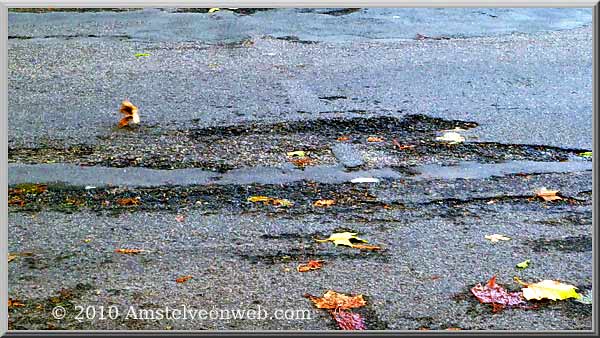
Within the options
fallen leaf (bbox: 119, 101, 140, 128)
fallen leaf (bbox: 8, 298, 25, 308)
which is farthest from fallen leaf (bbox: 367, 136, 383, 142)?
fallen leaf (bbox: 8, 298, 25, 308)

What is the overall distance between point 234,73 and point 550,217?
2.69 meters

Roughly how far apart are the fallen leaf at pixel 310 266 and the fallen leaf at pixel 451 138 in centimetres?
159

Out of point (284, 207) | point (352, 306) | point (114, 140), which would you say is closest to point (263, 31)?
point (114, 140)

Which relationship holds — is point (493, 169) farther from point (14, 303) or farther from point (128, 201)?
point (14, 303)

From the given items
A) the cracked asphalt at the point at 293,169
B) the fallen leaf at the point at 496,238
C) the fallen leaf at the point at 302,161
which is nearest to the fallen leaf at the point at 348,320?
the cracked asphalt at the point at 293,169

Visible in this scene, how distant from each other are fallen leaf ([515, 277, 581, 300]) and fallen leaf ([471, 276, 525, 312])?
45mm

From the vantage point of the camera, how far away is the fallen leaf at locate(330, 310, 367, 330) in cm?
298

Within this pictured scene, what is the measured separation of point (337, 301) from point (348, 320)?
134 millimetres

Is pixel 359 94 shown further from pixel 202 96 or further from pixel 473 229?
pixel 473 229

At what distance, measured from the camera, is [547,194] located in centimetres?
412

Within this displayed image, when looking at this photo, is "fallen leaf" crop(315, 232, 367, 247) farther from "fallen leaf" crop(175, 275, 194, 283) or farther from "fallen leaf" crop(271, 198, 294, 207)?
"fallen leaf" crop(175, 275, 194, 283)

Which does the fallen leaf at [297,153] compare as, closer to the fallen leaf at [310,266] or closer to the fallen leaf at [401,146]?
the fallen leaf at [401,146]

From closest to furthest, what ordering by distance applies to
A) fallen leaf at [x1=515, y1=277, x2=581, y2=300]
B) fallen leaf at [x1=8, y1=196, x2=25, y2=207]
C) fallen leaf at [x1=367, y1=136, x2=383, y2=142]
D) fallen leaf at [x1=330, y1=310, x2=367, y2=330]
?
fallen leaf at [x1=330, y1=310, x2=367, y2=330] → fallen leaf at [x1=515, y1=277, x2=581, y2=300] → fallen leaf at [x1=8, y1=196, x2=25, y2=207] → fallen leaf at [x1=367, y1=136, x2=383, y2=142]

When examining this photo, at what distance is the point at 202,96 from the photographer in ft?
17.6
